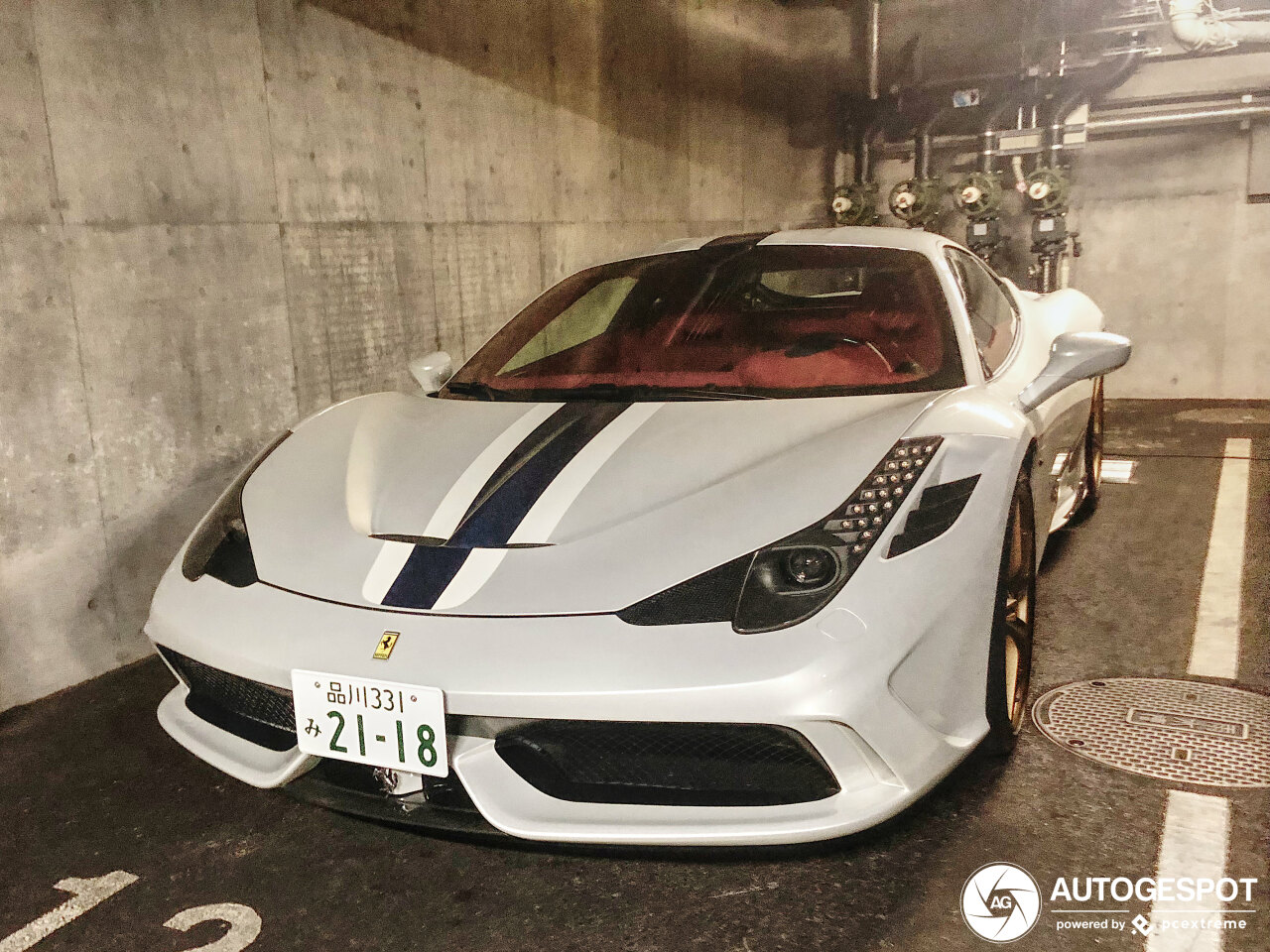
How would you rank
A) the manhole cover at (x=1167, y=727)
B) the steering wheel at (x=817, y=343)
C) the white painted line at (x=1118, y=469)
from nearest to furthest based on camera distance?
the manhole cover at (x=1167, y=727)
the steering wheel at (x=817, y=343)
the white painted line at (x=1118, y=469)

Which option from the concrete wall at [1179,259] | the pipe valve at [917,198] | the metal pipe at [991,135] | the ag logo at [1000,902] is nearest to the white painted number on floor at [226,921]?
the ag logo at [1000,902]

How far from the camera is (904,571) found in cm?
181

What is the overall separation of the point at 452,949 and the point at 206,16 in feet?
10.2

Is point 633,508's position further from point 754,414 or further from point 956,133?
point 956,133

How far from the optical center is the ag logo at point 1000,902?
1.79 metres

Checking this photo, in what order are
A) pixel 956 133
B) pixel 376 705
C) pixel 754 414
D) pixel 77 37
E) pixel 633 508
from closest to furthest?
pixel 376 705 → pixel 633 508 → pixel 754 414 → pixel 77 37 → pixel 956 133

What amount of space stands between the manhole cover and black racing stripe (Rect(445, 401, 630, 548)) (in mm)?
1291

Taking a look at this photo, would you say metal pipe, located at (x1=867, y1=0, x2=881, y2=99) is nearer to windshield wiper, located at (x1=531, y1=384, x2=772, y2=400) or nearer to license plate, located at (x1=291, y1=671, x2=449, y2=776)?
windshield wiper, located at (x1=531, y1=384, x2=772, y2=400)

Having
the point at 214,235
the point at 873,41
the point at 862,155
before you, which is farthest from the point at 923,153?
the point at 214,235

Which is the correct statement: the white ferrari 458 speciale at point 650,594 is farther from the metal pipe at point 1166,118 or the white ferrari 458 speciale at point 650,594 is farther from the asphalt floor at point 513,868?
the metal pipe at point 1166,118

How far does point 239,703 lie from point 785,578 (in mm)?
1062

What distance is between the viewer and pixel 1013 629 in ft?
7.64

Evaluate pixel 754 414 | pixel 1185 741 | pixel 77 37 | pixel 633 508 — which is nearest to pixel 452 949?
pixel 633 508

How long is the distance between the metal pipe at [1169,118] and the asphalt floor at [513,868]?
580 cm
